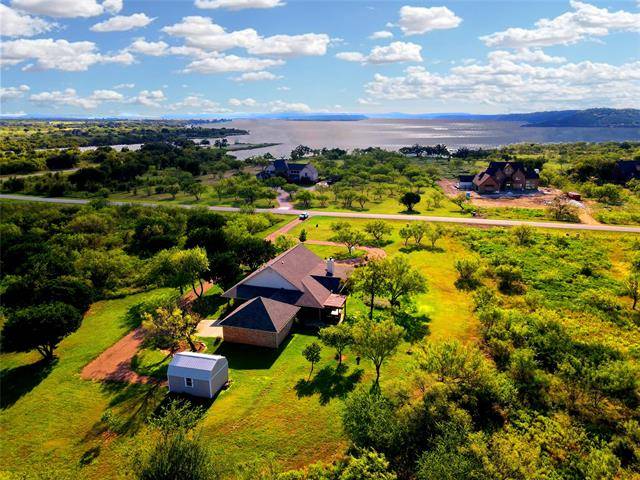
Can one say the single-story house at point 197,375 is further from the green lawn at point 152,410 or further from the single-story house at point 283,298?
the single-story house at point 283,298

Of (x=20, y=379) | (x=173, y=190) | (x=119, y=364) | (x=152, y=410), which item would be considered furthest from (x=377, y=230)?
(x=173, y=190)

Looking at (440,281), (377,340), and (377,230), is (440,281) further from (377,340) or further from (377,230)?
(377,340)

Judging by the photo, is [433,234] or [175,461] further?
[433,234]

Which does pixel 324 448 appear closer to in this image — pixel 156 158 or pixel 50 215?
pixel 50 215

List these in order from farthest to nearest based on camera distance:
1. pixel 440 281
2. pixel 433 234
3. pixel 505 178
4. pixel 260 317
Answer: pixel 505 178 < pixel 433 234 < pixel 440 281 < pixel 260 317

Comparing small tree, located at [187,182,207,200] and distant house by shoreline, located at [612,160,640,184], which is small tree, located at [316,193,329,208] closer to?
small tree, located at [187,182,207,200]

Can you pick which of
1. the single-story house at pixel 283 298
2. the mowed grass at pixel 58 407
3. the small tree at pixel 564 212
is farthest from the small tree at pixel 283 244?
the small tree at pixel 564 212
